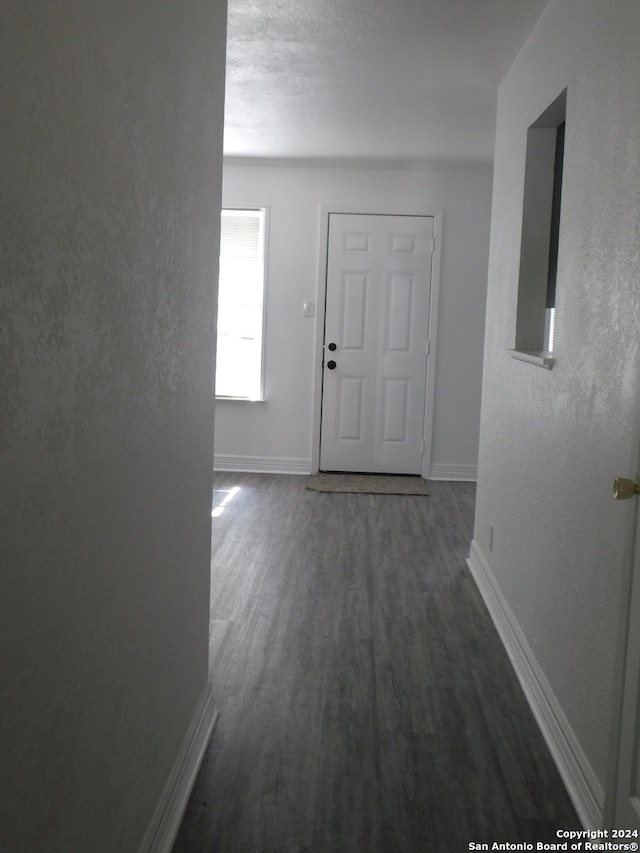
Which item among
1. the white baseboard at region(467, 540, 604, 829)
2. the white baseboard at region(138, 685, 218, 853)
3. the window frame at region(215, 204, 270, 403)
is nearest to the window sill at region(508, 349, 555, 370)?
the white baseboard at region(467, 540, 604, 829)

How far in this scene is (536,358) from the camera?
3.12 m

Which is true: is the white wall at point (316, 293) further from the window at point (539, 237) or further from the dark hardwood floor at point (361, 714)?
the window at point (539, 237)

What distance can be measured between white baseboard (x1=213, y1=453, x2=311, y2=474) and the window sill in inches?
139

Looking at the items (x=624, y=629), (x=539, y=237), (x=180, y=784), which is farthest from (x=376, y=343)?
(x=624, y=629)

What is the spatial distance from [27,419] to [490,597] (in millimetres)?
3160

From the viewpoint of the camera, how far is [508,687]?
307 centimetres

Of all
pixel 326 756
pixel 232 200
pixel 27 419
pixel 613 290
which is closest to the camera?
pixel 27 419

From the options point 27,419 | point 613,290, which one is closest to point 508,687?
point 613,290

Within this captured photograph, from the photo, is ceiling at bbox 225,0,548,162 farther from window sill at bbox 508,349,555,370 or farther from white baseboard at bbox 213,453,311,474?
white baseboard at bbox 213,453,311,474

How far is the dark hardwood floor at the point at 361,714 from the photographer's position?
222 cm

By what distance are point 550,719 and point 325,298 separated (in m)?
4.67

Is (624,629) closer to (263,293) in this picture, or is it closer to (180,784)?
(180,784)

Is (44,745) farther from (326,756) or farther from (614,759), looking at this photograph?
(326,756)

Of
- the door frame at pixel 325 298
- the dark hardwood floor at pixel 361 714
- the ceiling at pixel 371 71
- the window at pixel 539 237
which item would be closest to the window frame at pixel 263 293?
the door frame at pixel 325 298
